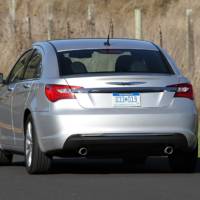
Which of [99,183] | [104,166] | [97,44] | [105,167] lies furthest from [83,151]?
[104,166]

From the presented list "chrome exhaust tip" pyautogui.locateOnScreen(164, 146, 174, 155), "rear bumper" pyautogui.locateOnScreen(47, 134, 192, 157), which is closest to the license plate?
"rear bumper" pyautogui.locateOnScreen(47, 134, 192, 157)

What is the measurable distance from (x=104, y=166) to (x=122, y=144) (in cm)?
204

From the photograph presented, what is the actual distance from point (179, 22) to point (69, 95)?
25206 mm

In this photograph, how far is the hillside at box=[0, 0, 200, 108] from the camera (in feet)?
92.6

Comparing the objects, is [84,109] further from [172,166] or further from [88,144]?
[172,166]

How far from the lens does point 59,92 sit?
41.5 feet

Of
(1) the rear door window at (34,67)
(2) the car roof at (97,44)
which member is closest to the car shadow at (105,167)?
(1) the rear door window at (34,67)

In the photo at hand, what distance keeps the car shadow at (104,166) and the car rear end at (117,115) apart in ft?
2.86

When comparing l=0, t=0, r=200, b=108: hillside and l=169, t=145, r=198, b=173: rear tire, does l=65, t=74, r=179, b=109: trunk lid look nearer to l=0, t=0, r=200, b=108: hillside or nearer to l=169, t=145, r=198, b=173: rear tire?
l=169, t=145, r=198, b=173: rear tire

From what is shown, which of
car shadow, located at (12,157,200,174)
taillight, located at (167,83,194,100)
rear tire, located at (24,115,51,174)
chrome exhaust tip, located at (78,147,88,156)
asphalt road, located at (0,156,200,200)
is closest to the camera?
asphalt road, located at (0,156,200,200)

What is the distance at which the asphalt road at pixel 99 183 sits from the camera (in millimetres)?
10805

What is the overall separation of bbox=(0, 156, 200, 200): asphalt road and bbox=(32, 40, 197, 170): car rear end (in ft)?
1.11

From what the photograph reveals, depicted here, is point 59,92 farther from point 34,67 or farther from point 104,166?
point 104,166

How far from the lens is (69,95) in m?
12.6
